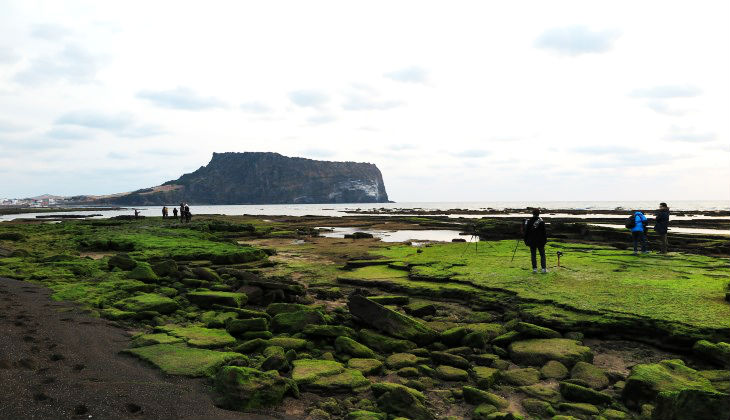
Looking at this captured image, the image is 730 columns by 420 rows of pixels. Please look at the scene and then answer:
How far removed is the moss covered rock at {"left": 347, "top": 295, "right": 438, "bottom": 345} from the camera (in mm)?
9523

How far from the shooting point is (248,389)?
6398 millimetres

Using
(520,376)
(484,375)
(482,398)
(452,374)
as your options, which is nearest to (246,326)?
(452,374)

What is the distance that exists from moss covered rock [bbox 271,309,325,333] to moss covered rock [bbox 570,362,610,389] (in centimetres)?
588

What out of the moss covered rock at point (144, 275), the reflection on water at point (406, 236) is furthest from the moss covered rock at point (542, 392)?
the reflection on water at point (406, 236)

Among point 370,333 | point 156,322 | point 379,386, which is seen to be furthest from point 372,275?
point 379,386

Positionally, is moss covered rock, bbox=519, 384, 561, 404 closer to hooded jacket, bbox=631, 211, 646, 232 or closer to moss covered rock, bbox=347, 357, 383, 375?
moss covered rock, bbox=347, 357, 383, 375

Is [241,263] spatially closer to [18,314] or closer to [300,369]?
[18,314]

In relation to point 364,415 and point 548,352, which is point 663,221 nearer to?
point 548,352

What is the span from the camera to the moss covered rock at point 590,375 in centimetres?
725

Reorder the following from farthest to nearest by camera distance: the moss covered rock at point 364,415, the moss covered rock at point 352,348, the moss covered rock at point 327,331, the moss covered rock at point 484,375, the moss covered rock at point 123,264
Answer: the moss covered rock at point 123,264, the moss covered rock at point 327,331, the moss covered rock at point 352,348, the moss covered rock at point 484,375, the moss covered rock at point 364,415

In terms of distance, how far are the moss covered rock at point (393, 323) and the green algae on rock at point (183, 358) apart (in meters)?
3.36

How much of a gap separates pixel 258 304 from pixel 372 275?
5.65 meters

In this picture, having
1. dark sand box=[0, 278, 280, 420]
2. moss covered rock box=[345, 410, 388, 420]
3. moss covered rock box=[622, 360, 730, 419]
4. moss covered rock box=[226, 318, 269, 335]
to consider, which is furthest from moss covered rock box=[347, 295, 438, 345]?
dark sand box=[0, 278, 280, 420]

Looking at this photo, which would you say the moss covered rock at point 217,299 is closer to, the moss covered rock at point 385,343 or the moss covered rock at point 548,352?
the moss covered rock at point 385,343
